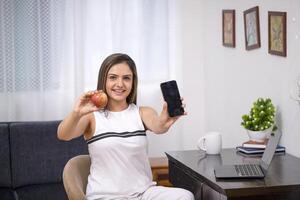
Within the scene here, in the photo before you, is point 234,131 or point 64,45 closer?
point 234,131

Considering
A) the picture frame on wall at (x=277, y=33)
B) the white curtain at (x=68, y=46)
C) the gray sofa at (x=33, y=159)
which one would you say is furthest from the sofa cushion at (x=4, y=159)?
the picture frame on wall at (x=277, y=33)

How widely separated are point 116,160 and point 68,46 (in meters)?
1.62

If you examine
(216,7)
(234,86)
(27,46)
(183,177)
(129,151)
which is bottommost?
(183,177)

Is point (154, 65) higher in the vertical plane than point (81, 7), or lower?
lower

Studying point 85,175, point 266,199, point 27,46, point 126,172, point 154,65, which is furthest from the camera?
point 154,65

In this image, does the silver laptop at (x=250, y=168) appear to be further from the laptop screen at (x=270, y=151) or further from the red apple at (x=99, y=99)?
the red apple at (x=99, y=99)

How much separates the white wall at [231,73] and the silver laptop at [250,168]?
1.09 ft

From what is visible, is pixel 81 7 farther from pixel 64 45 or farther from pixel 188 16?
pixel 188 16

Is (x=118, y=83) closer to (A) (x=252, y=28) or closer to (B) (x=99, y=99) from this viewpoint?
(B) (x=99, y=99)

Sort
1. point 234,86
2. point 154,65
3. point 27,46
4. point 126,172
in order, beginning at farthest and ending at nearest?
1. point 154,65
2. point 27,46
3. point 234,86
4. point 126,172

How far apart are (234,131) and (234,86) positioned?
0.94 feet

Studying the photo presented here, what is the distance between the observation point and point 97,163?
2.18m

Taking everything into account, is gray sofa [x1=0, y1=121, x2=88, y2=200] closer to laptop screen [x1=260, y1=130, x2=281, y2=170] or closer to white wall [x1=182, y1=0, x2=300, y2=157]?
white wall [x1=182, y1=0, x2=300, y2=157]

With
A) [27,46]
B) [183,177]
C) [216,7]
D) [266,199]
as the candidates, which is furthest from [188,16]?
[266,199]
